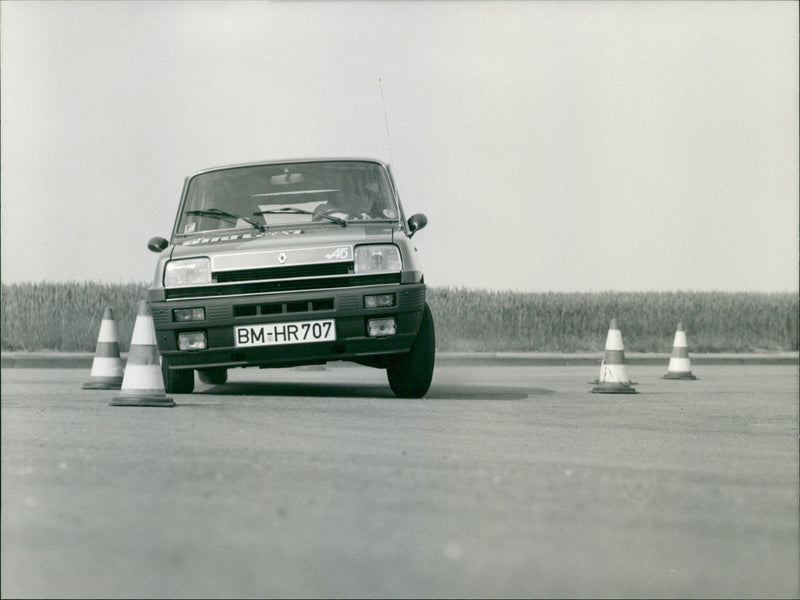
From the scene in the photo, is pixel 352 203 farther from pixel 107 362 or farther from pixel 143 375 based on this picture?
pixel 107 362

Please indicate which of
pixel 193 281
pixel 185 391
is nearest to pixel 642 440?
pixel 193 281

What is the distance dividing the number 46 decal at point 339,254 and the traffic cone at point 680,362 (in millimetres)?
6841

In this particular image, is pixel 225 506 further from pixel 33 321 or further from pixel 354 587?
pixel 33 321

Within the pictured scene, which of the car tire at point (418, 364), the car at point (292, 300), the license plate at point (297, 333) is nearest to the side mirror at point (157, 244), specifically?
the car at point (292, 300)

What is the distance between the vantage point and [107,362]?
10.5 metres

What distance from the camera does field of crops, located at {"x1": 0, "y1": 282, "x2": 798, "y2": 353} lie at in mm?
25641

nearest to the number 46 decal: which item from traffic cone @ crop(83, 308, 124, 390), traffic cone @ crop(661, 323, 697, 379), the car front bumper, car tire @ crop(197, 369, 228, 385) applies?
the car front bumper

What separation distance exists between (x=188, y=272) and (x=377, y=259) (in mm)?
1364

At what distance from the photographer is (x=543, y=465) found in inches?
214

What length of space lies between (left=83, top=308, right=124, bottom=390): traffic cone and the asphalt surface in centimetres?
231

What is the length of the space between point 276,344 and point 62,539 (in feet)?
17.3

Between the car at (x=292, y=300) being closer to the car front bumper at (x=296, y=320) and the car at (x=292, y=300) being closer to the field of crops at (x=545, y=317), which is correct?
the car front bumper at (x=296, y=320)

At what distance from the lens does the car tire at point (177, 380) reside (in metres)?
9.52

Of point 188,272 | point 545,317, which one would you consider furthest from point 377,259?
point 545,317
